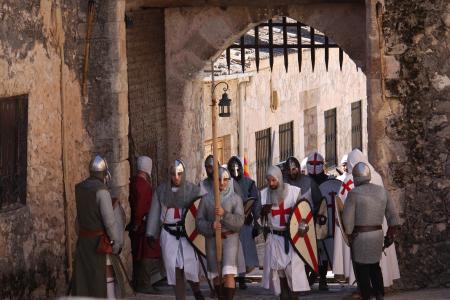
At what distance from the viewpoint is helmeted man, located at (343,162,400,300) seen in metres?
13.2

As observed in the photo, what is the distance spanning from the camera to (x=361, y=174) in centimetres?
1323

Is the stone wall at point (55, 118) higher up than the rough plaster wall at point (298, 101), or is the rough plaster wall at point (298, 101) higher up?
the rough plaster wall at point (298, 101)

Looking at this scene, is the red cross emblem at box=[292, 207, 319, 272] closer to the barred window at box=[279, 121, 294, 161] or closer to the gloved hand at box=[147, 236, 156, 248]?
the gloved hand at box=[147, 236, 156, 248]

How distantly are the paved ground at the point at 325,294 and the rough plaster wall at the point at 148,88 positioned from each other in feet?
4.71

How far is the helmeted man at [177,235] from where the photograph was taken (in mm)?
13984

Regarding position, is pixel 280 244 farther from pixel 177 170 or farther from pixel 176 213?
pixel 177 170

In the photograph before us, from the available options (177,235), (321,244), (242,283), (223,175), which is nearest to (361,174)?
(223,175)

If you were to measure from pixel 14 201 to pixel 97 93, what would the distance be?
1.59 m

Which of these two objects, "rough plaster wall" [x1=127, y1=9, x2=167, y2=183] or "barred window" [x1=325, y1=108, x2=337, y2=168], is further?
"barred window" [x1=325, y1=108, x2=337, y2=168]

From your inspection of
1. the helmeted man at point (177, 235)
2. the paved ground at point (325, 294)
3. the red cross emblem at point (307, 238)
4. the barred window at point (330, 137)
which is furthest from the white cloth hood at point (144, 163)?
the barred window at point (330, 137)

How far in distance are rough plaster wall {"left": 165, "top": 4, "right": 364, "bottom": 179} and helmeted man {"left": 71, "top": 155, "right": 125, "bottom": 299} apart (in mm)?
3948

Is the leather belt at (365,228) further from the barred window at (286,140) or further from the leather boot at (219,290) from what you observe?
the barred window at (286,140)

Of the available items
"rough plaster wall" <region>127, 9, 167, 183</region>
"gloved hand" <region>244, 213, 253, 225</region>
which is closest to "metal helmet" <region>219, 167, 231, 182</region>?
"gloved hand" <region>244, 213, 253, 225</region>

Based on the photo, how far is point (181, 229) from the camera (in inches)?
551
